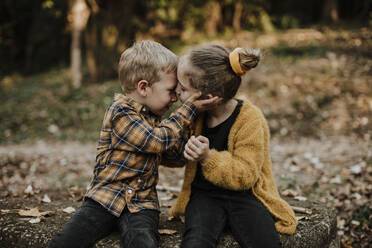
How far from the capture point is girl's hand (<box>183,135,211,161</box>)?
2.24 meters

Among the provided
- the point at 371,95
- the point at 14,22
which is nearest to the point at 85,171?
the point at 371,95

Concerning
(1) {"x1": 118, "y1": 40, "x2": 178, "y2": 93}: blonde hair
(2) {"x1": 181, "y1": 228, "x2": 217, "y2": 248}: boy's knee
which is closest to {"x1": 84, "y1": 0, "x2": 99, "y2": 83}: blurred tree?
(1) {"x1": 118, "y1": 40, "x2": 178, "y2": 93}: blonde hair

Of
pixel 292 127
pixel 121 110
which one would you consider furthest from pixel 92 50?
pixel 121 110

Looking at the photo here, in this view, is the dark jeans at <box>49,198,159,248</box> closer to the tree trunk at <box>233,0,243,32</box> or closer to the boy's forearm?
the boy's forearm

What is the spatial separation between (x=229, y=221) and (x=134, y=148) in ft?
→ 2.81

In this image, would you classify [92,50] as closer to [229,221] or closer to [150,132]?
[150,132]

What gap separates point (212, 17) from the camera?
54.0 feet

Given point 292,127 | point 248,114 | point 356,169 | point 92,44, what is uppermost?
point 248,114

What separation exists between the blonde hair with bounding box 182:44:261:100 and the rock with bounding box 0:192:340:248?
3.52ft

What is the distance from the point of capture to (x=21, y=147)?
27.3 ft

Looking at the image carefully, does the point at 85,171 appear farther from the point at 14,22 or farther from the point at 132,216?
the point at 14,22

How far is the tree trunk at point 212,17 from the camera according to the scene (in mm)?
16344

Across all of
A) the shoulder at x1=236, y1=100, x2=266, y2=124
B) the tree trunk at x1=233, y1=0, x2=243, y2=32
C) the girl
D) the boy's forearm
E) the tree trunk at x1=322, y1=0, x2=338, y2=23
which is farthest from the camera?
the tree trunk at x1=322, y1=0, x2=338, y2=23

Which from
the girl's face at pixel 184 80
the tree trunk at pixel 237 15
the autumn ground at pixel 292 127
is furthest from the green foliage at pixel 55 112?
the tree trunk at pixel 237 15
